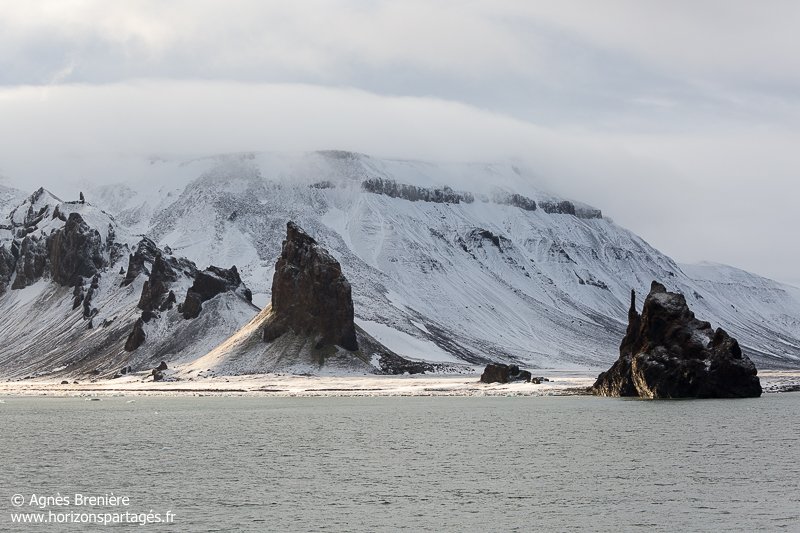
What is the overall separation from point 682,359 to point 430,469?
280 feet

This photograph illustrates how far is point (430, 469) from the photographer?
94438 millimetres

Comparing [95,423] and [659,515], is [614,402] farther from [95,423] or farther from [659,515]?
[659,515]

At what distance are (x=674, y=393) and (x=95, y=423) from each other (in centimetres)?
8411

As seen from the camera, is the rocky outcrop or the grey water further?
the rocky outcrop

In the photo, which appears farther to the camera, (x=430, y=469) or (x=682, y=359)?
(x=682, y=359)

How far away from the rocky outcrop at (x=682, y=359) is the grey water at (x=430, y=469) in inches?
525

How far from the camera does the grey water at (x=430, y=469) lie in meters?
72.6

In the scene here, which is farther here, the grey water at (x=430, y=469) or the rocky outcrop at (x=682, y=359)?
the rocky outcrop at (x=682, y=359)

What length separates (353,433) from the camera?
127938mm

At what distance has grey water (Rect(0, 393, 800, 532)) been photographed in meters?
72.6

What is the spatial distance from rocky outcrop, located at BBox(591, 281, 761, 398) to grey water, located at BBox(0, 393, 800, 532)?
13330 mm

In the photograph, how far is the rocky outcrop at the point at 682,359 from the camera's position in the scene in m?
170

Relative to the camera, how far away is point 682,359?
558 feet

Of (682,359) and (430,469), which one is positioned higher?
(682,359)
